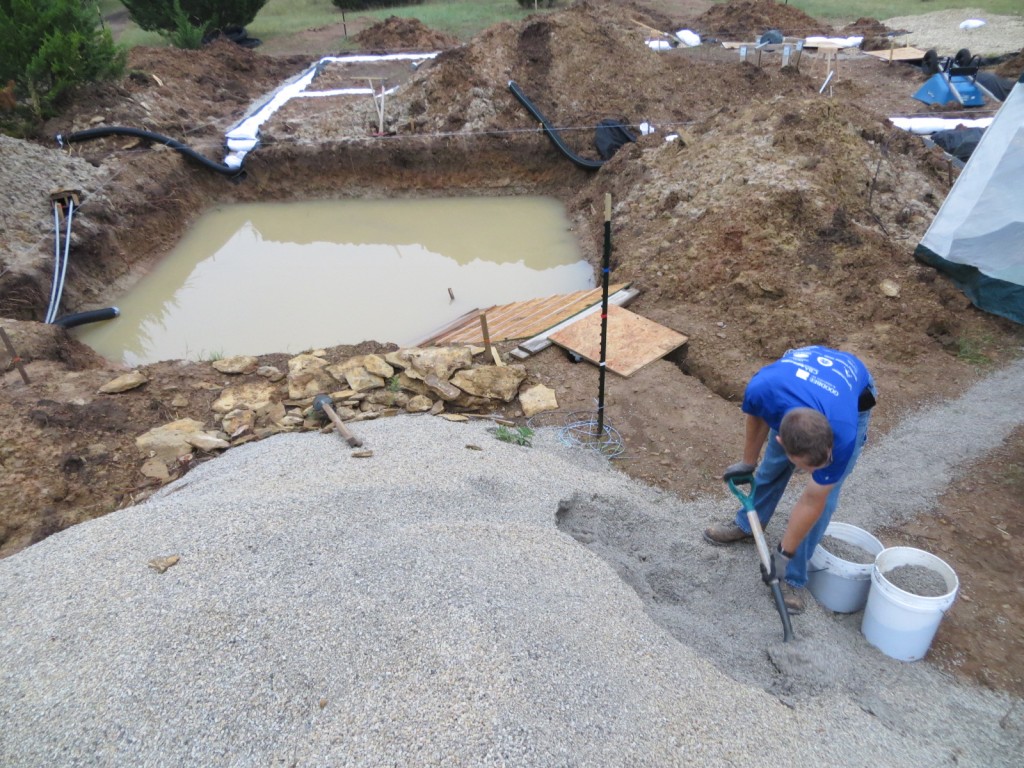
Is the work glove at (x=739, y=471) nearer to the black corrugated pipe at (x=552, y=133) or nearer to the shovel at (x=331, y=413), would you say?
the shovel at (x=331, y=413)

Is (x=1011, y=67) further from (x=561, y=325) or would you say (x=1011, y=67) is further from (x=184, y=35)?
(x=184, y=35)

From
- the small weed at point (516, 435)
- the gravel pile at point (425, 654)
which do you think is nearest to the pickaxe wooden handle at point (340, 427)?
the gravel pile at point (425, 654)

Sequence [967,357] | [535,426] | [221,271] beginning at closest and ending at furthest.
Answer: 1. [535,426]
2. [967,357]
3. [221,271]

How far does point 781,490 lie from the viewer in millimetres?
3504

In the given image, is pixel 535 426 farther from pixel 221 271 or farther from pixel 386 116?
pixel 386 116

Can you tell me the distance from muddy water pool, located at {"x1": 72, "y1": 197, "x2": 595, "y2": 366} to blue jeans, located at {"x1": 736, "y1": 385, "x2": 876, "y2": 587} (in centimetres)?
484


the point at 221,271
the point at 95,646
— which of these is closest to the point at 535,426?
the point at 95,646

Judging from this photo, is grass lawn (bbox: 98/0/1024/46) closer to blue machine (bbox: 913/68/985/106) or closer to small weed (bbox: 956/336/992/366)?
blue machine (bbox: 913/68/985/106)

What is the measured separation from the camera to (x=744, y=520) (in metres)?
3.64

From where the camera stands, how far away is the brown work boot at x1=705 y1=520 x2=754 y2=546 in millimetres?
3689

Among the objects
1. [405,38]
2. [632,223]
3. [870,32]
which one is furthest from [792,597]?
[870,32]

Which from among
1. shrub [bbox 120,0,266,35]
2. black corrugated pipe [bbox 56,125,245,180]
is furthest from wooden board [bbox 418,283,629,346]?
shrub [bbox 120,0,266,35]

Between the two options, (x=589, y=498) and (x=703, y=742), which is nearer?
(x=703, y=742)

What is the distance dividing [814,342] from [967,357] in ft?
4.22
